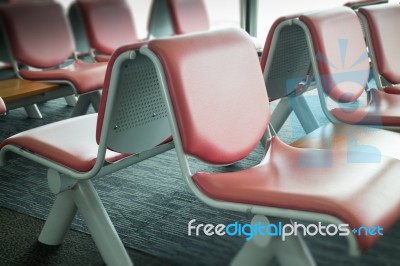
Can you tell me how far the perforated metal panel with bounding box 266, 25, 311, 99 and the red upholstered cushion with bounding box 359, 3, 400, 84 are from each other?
339 mm

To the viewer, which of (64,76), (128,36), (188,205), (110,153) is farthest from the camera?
(128,36)

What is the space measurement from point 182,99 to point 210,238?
764mm

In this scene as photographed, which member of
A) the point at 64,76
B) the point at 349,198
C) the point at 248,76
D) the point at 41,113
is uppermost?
the point at 248,76

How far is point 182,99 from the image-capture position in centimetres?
116

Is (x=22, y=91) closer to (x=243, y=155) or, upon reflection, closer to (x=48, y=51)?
(x=48, y=51)

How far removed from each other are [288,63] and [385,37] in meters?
0.56

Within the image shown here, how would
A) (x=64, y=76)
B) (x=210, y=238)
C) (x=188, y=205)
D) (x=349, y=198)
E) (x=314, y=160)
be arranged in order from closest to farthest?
(x=349, y=198), (x=314, y=160), (x=210, y=238), (x=188, y=205), (x=64, y=76)

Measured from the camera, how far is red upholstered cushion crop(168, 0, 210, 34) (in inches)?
144

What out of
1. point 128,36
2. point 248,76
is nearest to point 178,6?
point 128,36

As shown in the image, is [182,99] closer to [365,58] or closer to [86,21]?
[365,58]

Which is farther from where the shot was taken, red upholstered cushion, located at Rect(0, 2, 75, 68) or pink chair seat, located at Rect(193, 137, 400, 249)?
red upholstered cushion, located at Rect(0, 2, 75, 68)

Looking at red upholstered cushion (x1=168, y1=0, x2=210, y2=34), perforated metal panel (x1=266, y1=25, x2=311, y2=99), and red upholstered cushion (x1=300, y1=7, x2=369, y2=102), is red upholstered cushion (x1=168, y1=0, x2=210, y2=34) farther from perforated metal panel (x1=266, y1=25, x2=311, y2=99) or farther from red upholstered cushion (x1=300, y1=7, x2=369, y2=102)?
red upholstered cushion (x1=300, y1=7, x2=369, y2=102)

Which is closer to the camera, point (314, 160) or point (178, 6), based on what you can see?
point (314, 160)

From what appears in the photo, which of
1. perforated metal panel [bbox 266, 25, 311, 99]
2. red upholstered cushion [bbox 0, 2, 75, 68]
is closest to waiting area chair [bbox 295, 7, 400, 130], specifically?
perforated metal panel [bbox 266, 25, 311, 99]
